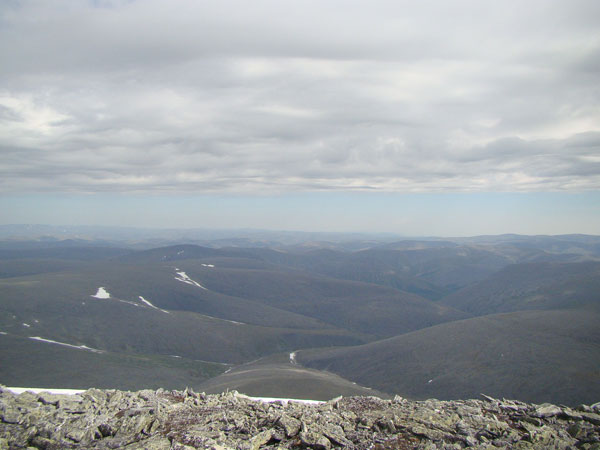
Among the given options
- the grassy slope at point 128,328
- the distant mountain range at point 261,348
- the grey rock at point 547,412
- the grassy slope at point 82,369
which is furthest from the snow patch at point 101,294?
the grey rock at point 547,412

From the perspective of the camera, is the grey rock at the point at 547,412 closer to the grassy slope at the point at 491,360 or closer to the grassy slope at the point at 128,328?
the grassy slope at the point at 491,360

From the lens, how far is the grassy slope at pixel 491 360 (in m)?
67.4

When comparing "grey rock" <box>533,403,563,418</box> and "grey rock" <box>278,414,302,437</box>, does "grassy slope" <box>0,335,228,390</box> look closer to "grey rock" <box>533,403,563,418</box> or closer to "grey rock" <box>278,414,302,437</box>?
"grey rock" <box>278,414,302,437</box>

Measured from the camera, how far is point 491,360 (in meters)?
82.4

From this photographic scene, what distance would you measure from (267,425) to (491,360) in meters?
79.7

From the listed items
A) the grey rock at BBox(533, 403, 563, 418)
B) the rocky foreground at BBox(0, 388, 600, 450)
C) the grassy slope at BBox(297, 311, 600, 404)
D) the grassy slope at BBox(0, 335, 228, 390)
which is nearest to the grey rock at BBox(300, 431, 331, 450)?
the rocky foreground at BBox(0, 388, 600, 450)

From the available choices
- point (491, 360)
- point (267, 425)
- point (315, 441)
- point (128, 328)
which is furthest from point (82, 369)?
point (491, 360)

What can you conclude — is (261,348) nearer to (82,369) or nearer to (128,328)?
(128,328)

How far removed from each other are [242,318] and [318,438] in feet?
498

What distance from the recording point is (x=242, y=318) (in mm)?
162875

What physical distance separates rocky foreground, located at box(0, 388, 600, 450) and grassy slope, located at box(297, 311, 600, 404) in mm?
51660

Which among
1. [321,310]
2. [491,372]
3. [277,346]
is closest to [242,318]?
[277,346]

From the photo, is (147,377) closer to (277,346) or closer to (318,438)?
(277,346)

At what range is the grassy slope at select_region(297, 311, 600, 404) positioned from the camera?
221 feet
